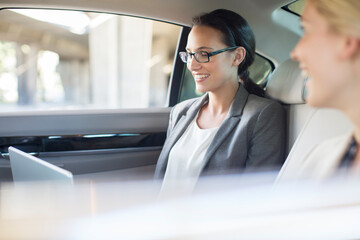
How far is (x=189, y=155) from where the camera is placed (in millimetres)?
1376

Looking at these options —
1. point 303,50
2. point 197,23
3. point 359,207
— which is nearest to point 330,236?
point 359,207

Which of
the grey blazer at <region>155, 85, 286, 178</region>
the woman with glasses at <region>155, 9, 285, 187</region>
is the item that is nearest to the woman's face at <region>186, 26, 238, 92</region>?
the woman with glasses at <region>155, 9, 285, 187</region>

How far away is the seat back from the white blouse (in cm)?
30

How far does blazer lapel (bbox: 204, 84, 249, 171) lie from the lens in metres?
1.28

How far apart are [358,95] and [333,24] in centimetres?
14

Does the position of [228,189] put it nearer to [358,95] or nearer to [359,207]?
[359,207]

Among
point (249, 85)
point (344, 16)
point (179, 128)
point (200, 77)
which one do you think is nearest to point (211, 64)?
point (200, 77)

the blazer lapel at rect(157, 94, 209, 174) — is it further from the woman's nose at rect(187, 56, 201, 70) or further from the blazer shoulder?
the woman's nose at rect(187, 56, 201, 70)

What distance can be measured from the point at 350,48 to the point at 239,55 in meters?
0.81

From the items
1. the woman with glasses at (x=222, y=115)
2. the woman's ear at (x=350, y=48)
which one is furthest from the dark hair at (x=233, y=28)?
the woman's ear at (x=350, y=48)

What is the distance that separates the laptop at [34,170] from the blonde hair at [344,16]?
0.66 metres

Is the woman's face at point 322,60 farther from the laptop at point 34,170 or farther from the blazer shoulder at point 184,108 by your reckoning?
the blazer shoulder at point 184,108

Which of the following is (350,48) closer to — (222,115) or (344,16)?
(344,16)

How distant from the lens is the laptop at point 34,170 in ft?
2.71
